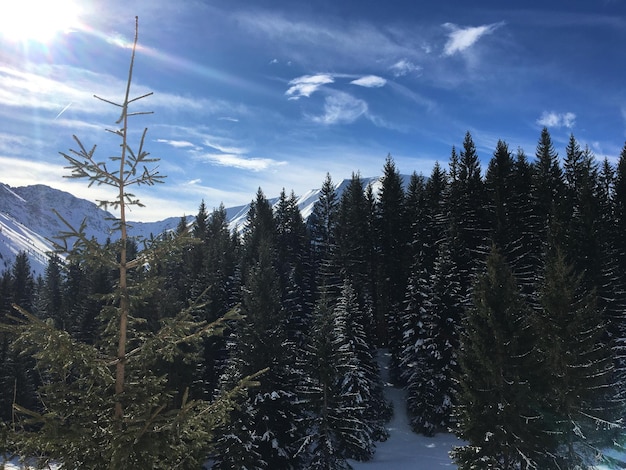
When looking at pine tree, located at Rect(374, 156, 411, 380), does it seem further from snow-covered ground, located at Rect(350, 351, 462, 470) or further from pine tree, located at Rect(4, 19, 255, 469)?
pine tree, located at Rect(4, 19, 255, 469)

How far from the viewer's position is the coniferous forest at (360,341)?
6.88m

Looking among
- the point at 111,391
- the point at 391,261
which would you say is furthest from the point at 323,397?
the point at 391,261

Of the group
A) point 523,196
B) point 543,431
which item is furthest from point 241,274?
point 543,431

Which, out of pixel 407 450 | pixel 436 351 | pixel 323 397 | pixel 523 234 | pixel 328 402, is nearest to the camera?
pixel 323 397

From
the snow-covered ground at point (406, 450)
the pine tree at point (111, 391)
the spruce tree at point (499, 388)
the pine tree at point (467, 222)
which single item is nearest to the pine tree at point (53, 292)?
the snow-covered ground at point (406, 450)

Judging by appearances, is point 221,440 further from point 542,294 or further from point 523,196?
point 523,196

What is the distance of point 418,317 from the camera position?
1458 inches

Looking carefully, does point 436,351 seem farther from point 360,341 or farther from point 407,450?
point 407,450

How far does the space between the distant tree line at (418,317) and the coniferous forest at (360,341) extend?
0.14 m

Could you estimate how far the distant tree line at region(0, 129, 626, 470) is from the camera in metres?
18.6

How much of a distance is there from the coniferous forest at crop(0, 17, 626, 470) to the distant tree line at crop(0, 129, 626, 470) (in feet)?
0.47

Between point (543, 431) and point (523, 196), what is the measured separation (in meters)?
30.5

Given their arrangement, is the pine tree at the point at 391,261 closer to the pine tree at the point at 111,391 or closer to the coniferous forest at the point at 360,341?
the coniferous forest at the point at 360,341

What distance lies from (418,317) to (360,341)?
24.2ft
